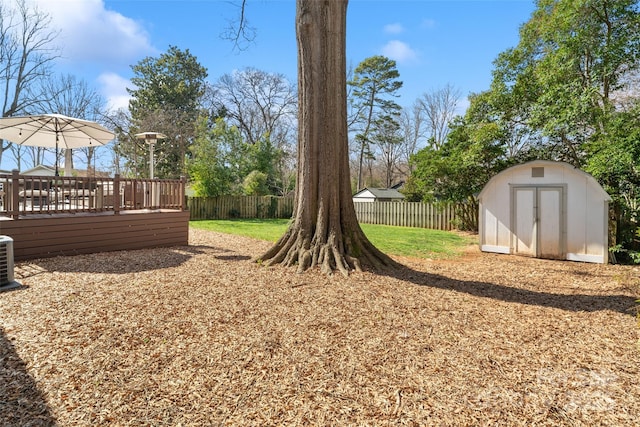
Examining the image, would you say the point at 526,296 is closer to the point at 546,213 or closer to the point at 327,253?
the point at 327,253

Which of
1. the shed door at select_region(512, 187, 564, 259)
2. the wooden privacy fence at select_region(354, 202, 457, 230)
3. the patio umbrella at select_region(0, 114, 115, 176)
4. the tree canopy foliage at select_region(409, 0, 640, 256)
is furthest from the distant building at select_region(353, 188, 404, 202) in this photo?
the patio umbrella at select_region(0, 114, 115, 176)

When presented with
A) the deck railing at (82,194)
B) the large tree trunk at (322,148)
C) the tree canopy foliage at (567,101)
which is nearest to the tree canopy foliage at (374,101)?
the tree canopy foliage at (567,101)

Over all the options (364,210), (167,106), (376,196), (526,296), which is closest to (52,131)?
(526,296)

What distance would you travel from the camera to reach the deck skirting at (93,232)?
6.13m

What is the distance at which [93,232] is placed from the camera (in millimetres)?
7027

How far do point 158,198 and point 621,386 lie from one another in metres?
8.97

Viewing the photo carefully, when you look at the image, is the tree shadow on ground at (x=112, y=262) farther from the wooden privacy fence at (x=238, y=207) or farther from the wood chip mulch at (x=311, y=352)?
the wooden privacy fence at (x=238, y=207)

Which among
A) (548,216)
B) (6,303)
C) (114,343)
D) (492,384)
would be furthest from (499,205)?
(6,303)

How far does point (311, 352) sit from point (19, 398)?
74.4 inches

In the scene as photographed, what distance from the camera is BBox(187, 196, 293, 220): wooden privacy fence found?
18.0m

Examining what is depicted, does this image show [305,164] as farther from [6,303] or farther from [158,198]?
[158,198]

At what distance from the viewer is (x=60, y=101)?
2356cm

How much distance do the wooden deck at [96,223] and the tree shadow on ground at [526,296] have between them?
5.74 meters

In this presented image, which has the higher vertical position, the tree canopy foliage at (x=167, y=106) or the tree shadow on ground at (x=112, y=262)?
the tree canopy foliage at (x=167, y=106)
